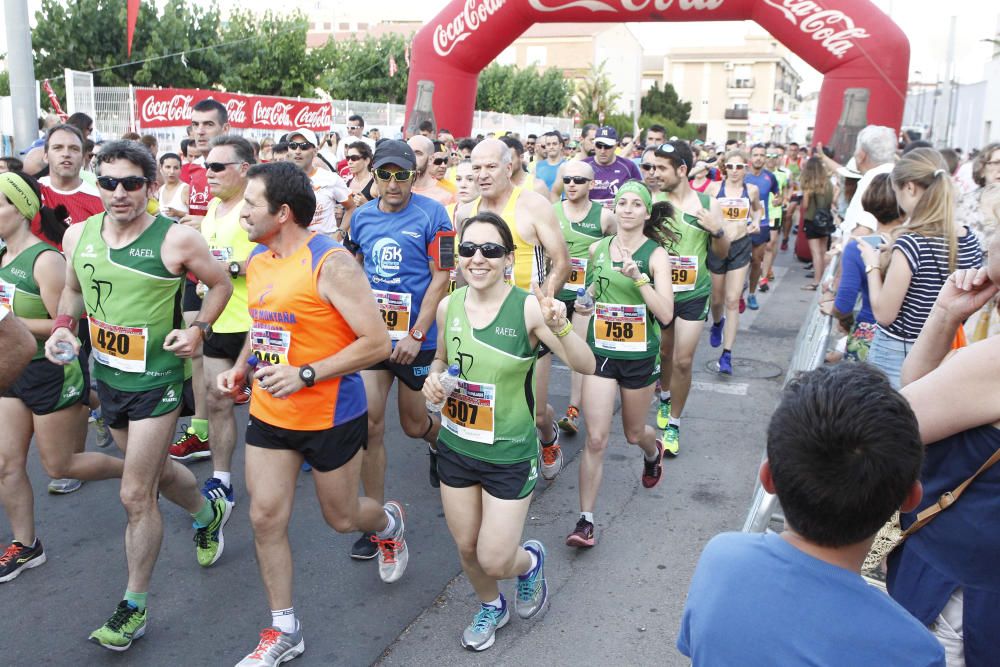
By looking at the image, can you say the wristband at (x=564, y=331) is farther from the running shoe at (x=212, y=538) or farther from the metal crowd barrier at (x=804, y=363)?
the running shoe at (x=212, y=538)

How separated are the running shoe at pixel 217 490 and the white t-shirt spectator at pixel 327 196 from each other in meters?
2.74

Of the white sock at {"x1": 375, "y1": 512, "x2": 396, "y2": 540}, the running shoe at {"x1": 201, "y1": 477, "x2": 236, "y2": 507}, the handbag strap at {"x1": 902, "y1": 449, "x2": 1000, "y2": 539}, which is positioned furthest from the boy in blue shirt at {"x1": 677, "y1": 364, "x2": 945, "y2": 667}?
the running shoe at {"x1": 201, "y1": 477, "x2": 236, "y2": 507}

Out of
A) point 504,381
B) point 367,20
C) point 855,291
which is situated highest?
→ point 367,20

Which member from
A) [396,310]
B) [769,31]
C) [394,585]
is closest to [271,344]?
[396,310]

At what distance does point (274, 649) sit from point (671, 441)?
3435mm

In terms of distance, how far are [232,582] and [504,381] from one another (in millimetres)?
1850

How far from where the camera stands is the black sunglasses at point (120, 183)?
11.9 feet

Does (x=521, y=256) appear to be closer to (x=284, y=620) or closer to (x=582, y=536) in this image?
(x=582, y=536)

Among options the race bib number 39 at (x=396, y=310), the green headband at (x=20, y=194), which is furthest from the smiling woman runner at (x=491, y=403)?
the green headband at (x=20, y=194)

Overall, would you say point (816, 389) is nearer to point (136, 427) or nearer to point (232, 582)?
point (136, 427)

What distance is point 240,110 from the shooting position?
1644 cm

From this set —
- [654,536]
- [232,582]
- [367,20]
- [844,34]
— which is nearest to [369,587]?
[232,582]

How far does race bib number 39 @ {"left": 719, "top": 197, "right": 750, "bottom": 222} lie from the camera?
29.8 feet

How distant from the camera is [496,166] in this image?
512cm
